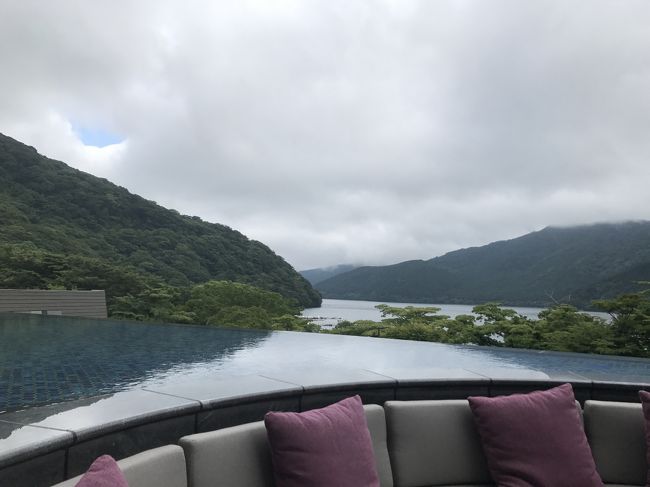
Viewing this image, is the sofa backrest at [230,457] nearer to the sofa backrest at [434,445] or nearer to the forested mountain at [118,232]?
the sofa backrest at [434,445]

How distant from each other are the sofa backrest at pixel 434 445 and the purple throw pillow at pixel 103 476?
1519 millimetres

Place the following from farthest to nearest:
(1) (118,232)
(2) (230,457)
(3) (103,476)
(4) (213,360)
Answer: (1) (118,232) → (4) (213,360) → (2) (230,457) → (3) (103,476)

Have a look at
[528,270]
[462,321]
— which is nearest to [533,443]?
[462,321]

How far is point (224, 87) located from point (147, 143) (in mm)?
8043

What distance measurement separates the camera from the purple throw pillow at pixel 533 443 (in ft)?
8.75

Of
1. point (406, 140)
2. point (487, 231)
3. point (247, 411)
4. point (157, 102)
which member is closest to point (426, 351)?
point (247, 411)

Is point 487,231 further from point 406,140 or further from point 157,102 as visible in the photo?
point 157,102

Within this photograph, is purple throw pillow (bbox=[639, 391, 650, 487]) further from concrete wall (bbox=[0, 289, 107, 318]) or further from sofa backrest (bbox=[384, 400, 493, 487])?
concrete wall (bbox=[0, 289, 107, 318])

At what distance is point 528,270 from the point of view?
1595 cm

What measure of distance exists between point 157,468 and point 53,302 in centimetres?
1129

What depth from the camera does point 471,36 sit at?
8.30 m

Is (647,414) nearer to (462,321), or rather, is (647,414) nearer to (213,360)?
(213,360)

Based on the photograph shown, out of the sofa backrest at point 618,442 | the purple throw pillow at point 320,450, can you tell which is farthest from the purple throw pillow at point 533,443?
the purple throw pillow at point 320,450

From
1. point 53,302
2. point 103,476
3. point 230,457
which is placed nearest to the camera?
point 103,476
